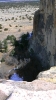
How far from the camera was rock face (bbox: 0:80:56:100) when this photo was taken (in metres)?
7.75

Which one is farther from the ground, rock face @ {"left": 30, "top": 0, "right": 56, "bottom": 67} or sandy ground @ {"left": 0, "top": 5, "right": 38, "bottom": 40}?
rock face @ {"left": 30, "top": 0, "right": 56, "bottom": 67}

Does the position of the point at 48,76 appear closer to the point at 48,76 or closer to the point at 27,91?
the point at 48,76

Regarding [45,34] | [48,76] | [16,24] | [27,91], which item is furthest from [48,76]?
[16,24]

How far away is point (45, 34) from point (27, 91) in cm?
1748

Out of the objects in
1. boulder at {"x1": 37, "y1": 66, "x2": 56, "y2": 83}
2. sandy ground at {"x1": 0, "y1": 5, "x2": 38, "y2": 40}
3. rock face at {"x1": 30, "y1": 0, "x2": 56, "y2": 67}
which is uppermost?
boulder at {"x1": 37, "y1": 66, "x2": 56, "y2": 83}

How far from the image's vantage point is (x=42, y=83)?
903cm

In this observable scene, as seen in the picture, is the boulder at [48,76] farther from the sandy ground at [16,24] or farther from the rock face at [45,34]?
the sandy ground at [16,24]

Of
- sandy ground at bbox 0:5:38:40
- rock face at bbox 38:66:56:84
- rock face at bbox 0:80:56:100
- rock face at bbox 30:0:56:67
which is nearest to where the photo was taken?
rock face at bbox 0:80:56:100

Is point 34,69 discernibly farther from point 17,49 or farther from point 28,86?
point 28,86

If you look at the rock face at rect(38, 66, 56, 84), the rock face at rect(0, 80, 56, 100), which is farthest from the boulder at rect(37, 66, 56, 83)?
the rock face at rect(0, 80, 56, 100)

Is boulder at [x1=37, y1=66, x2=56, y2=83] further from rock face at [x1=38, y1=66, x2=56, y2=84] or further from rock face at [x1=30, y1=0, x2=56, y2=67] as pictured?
rock face at [x1=30, y1=0, x2=56, y2=67]

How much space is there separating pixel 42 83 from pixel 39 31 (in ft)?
60.7

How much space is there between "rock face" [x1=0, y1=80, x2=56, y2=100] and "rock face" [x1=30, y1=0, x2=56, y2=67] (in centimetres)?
1342

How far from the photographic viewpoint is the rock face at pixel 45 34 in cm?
2264
